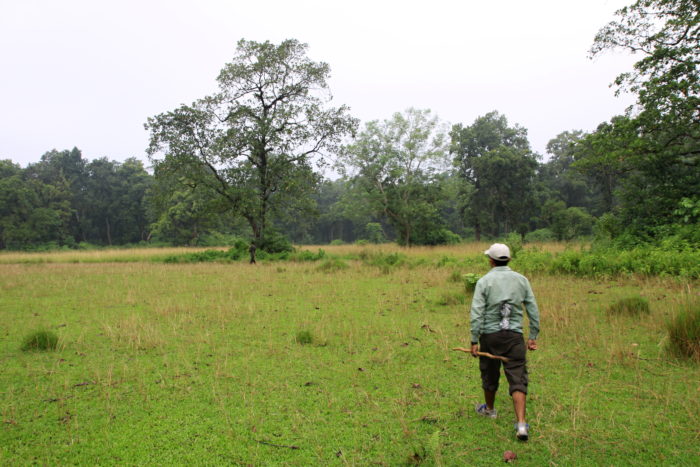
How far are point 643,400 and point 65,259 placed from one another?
27.8 m

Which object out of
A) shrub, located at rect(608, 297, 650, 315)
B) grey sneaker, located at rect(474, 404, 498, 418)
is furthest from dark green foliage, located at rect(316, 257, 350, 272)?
grey sneaker, located at rect(474, 404, 498, 418)

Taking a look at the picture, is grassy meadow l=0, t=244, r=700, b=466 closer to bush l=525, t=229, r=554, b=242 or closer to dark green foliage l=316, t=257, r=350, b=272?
dark green foliage l=316, t=257, r=350, b=272

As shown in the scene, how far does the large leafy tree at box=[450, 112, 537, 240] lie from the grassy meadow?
30.0 meters

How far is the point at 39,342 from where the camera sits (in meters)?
5.57

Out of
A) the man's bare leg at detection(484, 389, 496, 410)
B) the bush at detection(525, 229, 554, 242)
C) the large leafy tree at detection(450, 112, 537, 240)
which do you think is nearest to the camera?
the man's bare leg at detection(484, 389, 496, 410)

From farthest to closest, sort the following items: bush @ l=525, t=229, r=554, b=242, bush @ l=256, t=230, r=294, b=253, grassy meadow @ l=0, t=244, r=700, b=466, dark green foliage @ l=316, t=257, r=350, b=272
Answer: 1. bush @ l=525, t=229, r=554, b=242
2. bush @ l=256, t=230, r=294, b=253
3. dark green foliage @ l=316, t=257, r=350, b=272
4. grassy meadow @ l=0, t=244, r=700, b=466

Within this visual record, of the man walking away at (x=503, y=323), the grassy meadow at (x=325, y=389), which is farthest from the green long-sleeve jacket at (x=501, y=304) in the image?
the grassy meadow at (x=325, y=389)

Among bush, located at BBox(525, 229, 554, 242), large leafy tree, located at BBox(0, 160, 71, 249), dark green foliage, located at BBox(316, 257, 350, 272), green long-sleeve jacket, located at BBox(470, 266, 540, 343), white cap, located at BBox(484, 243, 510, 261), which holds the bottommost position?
dark green foliage, located at BBox(316, 257, 350, 272)

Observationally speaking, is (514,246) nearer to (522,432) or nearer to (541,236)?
(522,432)

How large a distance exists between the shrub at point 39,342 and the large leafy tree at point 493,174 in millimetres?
33858

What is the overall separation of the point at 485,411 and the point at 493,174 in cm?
3633

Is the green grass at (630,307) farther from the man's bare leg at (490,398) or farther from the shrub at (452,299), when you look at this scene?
the man's bare leg at (490,398)

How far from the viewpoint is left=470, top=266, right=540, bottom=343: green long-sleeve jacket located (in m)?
3.32

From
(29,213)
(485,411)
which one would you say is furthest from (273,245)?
(29,213)
